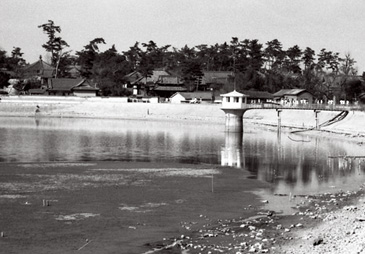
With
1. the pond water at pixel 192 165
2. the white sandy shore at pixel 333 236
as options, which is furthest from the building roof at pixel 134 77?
the white sandy shore at pixel 333 236

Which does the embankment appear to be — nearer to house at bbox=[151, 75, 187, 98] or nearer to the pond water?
the pond water

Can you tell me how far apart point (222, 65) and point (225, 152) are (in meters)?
122

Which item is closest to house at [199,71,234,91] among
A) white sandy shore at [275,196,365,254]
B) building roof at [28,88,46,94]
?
building roof at [28,88,46,94]

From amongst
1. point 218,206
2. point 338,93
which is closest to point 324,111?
point 338,93

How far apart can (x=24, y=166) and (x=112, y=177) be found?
24.6 ft

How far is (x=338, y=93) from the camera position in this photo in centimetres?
12925

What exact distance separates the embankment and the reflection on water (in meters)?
18.0

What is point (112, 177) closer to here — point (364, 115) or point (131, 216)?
point (131, 216)

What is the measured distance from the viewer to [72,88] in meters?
128

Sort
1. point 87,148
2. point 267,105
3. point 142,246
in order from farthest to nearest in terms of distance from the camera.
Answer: point 267,105, point 87,148, point 142,246

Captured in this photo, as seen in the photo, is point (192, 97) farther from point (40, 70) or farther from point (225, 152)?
point (225, 152)

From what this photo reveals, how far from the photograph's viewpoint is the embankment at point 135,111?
93.7 metres

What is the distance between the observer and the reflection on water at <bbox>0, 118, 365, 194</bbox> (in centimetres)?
3864

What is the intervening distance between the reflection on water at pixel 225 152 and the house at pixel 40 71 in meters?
67.9
